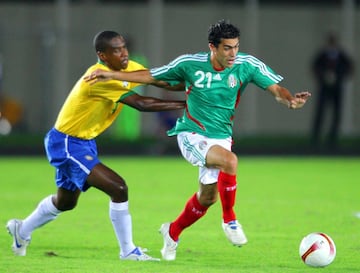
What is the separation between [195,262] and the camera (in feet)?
31.1

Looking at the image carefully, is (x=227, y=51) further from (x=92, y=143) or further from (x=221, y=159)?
(x=92, y=143)

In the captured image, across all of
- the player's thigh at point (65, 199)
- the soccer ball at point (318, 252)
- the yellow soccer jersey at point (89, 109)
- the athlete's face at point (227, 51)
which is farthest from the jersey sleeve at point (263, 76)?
the player's thigh at point (65, 199)

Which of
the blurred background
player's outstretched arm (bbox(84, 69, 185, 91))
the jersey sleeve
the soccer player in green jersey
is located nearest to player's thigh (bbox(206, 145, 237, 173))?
the soccer player in green jersey

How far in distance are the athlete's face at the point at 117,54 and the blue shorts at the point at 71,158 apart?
736 mm

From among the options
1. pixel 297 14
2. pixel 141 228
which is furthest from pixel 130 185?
pixel 297 14

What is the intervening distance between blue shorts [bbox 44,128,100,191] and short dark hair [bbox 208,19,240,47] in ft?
4.81

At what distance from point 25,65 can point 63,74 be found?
4.08ft

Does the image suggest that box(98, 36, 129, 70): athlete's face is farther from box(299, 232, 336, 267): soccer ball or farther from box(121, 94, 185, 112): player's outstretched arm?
box(299, 232, 336, 267): soccer ball

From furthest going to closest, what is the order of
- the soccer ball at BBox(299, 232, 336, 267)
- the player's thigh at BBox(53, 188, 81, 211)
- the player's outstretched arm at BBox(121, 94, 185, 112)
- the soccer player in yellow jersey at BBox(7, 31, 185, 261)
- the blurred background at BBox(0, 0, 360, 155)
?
1. the blurred background at BBox(0, 0, 360, 155)
2. the player's thigh at BBox(53, 188, 81, 211)
3. the player's outstretched arm at BBox(121, 94, 185, 112)
4. the soccer player in yellow jersey at BBox(7, 31, 185, 261)
5. the soccer ball at BBox(299, 232, 336, 267)

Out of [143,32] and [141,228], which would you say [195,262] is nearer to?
[141,228]

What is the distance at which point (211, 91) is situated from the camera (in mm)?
9508

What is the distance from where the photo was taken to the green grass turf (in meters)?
9.38

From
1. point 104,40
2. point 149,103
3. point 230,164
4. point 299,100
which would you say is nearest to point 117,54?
point 104,40

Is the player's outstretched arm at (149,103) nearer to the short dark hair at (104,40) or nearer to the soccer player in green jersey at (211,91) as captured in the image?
the soccer player in green jersey at (211,91)
